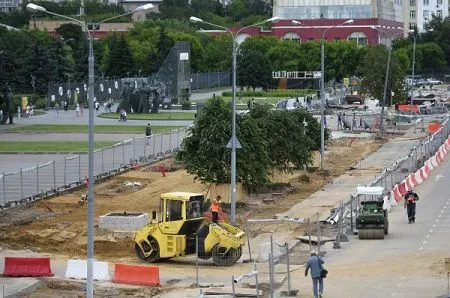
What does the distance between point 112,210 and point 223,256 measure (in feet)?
51.5

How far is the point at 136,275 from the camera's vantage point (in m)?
36.4

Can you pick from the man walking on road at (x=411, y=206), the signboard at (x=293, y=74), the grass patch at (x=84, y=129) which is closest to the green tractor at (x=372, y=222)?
the man walking on road at (x=411, y=206)

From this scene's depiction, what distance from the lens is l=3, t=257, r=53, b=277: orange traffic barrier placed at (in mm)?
37125

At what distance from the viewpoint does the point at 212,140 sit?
54.9 m

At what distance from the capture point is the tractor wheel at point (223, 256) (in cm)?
3897

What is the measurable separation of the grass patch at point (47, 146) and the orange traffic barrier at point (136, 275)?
44.4 metres

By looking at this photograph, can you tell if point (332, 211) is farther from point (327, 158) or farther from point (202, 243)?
point (327, 158)

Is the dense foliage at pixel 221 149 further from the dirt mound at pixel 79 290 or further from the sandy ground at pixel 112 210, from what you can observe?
the dirt mound at pixel 79 290

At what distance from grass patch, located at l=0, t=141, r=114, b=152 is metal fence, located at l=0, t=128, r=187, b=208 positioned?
9.05 ft

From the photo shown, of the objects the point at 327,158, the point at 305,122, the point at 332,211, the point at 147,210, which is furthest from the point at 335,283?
the point at 327,158

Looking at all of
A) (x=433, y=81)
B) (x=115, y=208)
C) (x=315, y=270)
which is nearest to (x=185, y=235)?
(x=315, y=270)

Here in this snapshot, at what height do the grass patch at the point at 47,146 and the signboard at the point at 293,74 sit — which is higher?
the signboard at the point at 293,74

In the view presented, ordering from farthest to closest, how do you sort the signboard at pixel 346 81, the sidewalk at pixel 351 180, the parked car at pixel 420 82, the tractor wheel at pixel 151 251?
1. the parked car at pixel 420 82
2. the signboard at pixel 346 81
3. the sidewalk at pixel 351 180
4. the tractor wheel at pixel 151 251

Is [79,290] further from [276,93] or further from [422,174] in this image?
[276,93]
